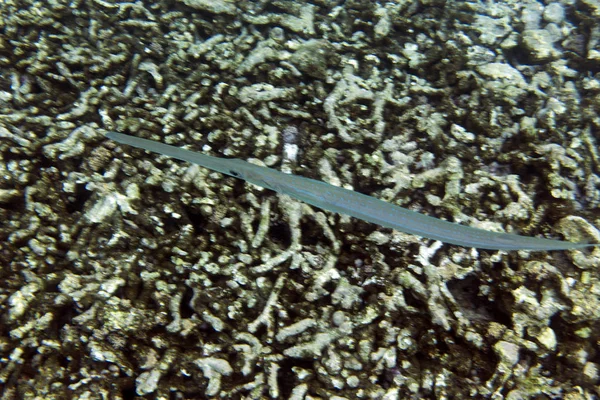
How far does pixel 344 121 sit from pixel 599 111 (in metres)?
2.37

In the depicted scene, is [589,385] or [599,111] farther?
[599,111]

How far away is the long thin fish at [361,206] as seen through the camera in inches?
93.7

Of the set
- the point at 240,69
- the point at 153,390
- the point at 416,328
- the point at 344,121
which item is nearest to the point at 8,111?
the point at 240,69

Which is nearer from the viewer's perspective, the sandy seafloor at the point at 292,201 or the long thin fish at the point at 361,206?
the long thin fish at the point at 361,206

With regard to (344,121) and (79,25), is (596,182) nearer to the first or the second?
(344,121)

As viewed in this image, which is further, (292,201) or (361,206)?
(292,201)

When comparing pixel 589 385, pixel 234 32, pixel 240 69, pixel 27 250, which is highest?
pixel 234 32

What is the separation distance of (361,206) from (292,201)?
2.44 feet

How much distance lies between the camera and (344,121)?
11.3 ft

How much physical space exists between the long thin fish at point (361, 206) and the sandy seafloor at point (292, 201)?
46 cm

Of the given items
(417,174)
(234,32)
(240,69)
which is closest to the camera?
(417,174)

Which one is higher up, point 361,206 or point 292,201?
point 361,206

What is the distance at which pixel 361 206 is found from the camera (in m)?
2.56

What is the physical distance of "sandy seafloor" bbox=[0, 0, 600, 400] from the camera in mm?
2572
